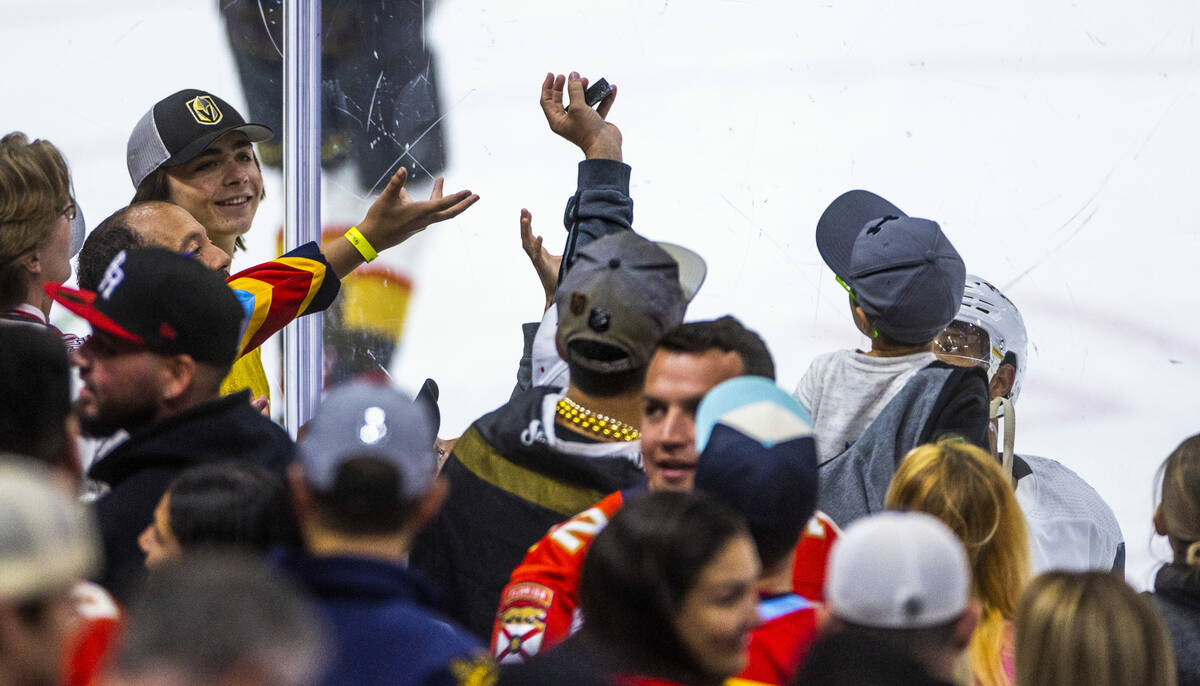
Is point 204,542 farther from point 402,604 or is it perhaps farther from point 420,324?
point 420,324

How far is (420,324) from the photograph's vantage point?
327 centimetres

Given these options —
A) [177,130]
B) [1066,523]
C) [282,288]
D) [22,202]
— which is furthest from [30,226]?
[1066,523]

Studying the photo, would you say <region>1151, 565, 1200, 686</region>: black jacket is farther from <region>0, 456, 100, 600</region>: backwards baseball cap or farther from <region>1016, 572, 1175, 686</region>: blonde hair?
<region>0, 456, 100, 600</region>: backwards baseball cap

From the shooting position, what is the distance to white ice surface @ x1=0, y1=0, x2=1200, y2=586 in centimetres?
259

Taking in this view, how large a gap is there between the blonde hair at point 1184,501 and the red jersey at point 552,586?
0.46 meters

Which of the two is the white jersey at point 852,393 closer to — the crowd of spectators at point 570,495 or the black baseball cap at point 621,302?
the crowd of spectators at point 570,495

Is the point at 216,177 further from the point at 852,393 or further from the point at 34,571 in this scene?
the point at 34,571

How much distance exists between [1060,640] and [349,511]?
2.16 ft

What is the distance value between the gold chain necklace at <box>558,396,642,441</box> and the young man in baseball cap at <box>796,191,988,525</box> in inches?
14.5

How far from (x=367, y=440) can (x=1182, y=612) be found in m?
1.02

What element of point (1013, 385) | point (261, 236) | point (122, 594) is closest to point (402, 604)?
point (122, 594)

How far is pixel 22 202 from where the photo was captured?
1.99 metres

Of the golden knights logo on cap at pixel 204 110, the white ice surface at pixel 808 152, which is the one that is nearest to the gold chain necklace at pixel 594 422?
the white ice surface at pixel 808 152

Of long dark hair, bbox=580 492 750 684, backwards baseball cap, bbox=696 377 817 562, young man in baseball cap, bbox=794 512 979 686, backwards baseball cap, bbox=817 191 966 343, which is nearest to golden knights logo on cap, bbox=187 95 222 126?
backwards baseball cap, bbox=817 191 966 343
